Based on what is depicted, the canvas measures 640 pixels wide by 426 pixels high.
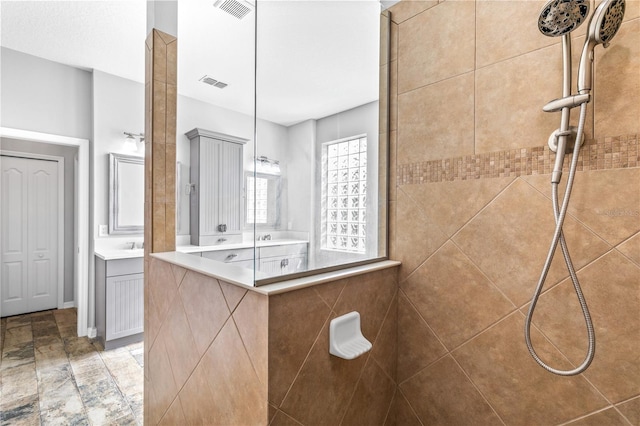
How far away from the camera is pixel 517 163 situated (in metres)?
1.05

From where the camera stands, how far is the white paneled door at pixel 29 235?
361cm

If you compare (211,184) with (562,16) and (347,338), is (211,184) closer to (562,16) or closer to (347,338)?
(347,338)

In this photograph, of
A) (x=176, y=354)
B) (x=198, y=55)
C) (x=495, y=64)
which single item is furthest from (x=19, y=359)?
(x=495, y=64)

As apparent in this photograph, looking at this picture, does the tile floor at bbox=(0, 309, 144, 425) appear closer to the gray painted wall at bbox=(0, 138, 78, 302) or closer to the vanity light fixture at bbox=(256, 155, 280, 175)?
the gray painted wall at bbox=(0, 138, 78, 302)

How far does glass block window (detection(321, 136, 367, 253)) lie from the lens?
4.48 ft

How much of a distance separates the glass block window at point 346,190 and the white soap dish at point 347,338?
0.34 meters

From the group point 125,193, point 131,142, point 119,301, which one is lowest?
point 119,301

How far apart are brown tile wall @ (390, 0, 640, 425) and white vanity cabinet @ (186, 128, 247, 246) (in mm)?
1013

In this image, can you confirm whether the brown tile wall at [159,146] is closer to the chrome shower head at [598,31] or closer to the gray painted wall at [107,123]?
the chrome shower head at [598,31]

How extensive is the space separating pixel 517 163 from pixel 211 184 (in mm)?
1811

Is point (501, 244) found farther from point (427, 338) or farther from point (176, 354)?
point (176, 354)

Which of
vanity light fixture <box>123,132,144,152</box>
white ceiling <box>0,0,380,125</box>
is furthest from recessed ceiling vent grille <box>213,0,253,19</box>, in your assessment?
vanity light fixture <box>123,132,144,152</box>

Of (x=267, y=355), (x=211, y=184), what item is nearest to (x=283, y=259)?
(x=267, y=355)

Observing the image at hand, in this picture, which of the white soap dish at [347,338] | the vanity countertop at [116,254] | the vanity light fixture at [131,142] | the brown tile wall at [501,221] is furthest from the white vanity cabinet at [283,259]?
the vanity light fixture at [131,142]
